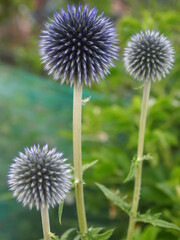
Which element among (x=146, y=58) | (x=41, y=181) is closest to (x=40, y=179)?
(x=41, y=181)

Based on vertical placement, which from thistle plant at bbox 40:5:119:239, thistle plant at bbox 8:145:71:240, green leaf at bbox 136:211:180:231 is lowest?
green leaf at bbox 136:211:180:231

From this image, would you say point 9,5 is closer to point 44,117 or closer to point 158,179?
point 44,117

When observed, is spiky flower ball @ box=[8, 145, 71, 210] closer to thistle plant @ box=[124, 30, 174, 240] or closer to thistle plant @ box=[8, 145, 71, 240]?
thistle plant @ box=[8, 145, 71, 240]

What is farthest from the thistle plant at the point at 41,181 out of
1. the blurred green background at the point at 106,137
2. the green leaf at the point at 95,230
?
the blurred green background at the point at 106,137

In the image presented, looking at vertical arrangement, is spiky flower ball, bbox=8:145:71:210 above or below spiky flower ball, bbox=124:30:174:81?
below

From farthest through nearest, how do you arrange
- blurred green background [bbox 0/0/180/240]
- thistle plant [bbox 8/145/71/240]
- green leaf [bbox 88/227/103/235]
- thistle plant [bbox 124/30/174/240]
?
blurred green background [bbox 0/0/180/240]
thistle plant [bbox 124/30/174/240]
green leaf [bbox 88/227/103/235]
thistle plant [bbox 8/145/71/240]

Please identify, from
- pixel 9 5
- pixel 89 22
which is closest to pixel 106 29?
pixel 89 22

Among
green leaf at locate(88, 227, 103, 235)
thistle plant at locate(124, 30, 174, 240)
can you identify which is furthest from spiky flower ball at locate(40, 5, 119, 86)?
green leaf at locate(88, 227, 103, 235)
